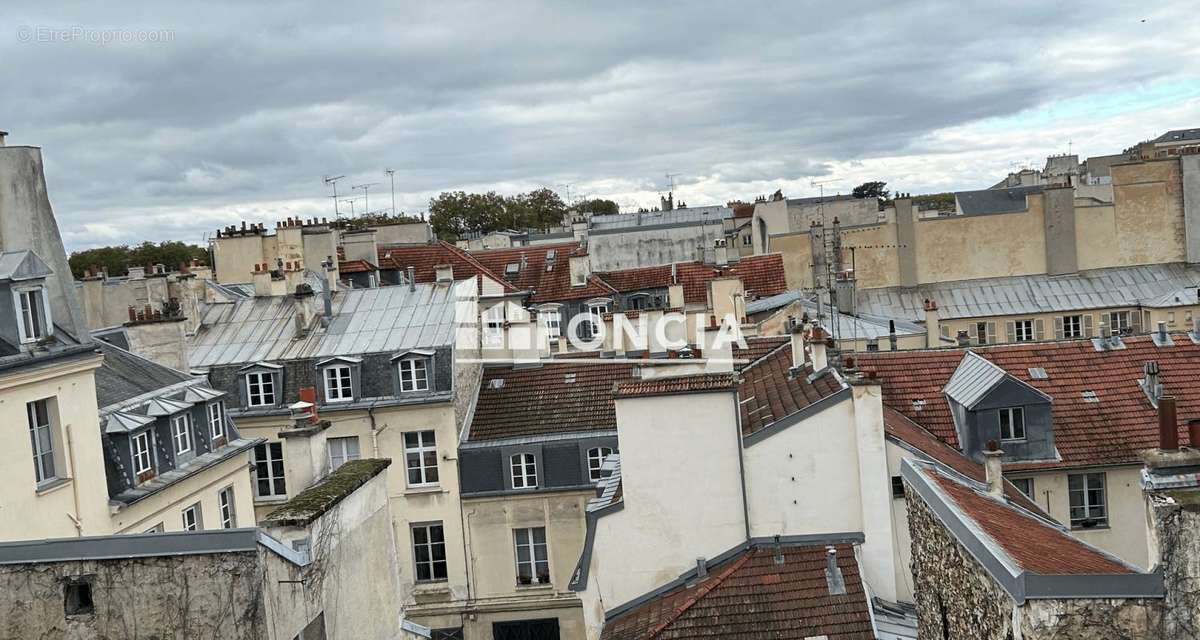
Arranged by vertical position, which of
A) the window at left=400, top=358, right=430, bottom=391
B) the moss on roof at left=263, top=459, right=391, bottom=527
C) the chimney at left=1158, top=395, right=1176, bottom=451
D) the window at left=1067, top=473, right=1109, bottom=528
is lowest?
the window at left=1067, top=473, right=1109, bottom=528

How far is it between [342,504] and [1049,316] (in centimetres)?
4363

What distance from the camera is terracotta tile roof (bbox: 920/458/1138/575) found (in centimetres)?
961

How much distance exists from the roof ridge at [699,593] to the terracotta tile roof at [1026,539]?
9.83 ft

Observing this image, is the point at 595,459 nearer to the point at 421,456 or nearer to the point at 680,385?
the point at 421,456

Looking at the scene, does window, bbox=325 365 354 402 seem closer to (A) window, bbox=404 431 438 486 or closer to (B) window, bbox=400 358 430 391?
(B) window, bbox=400 358 430 391

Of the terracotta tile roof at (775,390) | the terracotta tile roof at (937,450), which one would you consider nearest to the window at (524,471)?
the terracotta tile roof at (775,390)

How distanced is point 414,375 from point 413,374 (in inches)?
1.5

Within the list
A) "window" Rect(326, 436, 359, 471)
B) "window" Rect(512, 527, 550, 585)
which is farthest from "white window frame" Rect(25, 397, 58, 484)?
"window" Rect(512, 527, 550, 585)

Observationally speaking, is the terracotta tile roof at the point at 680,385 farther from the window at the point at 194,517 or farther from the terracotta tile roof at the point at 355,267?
the terracotta tile roof at the point at 355,267

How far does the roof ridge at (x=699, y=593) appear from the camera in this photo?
1538cm

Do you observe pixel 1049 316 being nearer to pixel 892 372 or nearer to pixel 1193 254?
pixel 1193 254

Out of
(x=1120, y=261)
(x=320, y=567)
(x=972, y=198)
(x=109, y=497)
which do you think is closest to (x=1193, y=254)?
(x=1120, y=261)

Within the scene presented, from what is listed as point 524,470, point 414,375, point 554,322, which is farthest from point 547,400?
point 554,322

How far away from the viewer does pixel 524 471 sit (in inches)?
1092
